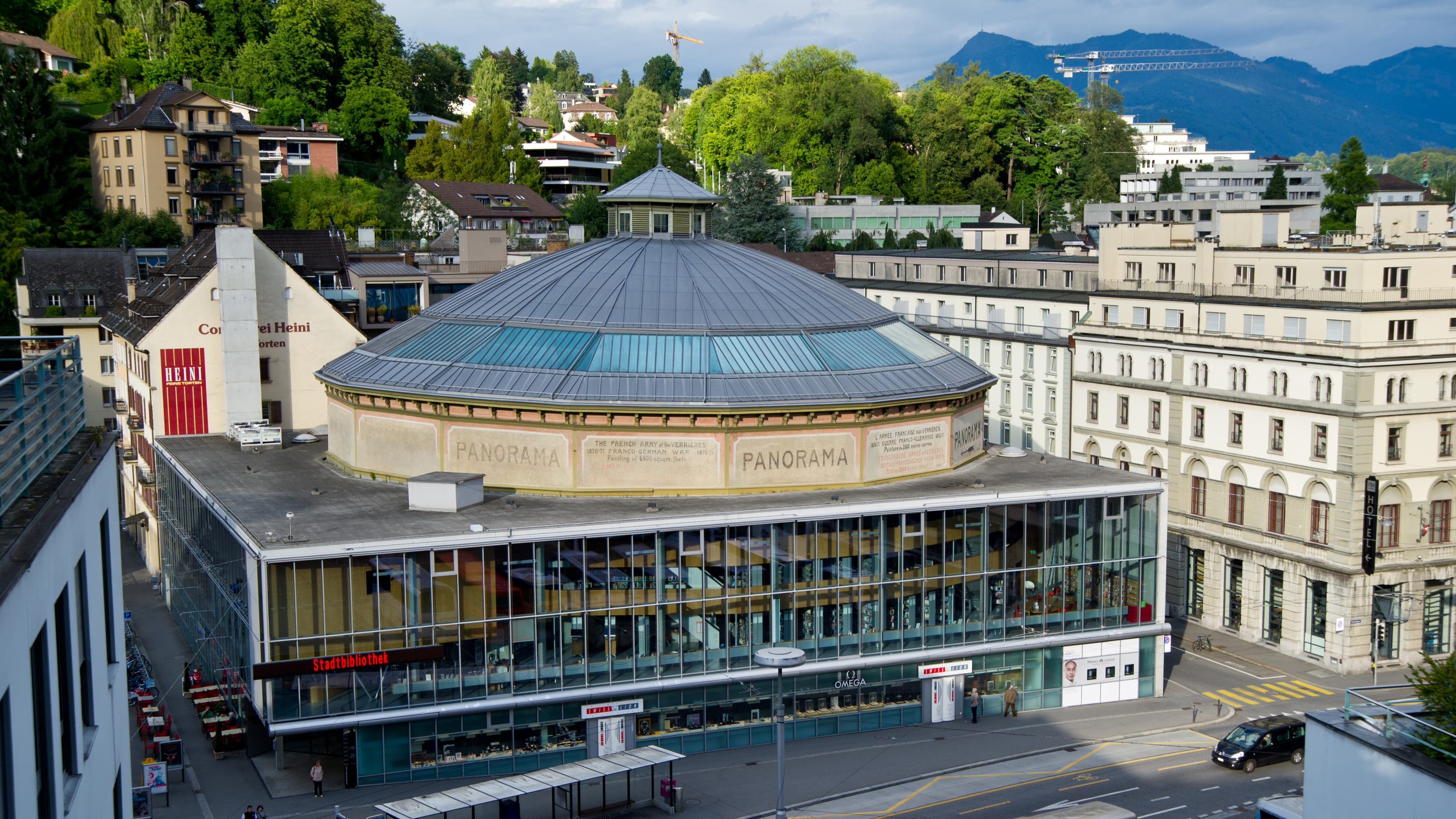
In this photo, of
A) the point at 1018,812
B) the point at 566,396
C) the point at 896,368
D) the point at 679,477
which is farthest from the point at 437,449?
the point at 1018,812

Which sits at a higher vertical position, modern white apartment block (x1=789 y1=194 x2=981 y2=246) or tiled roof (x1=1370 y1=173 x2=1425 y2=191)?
tiled roof (x1=1370 y1=173 x2=1425 y2=191)

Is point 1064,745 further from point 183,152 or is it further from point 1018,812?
point 183,152

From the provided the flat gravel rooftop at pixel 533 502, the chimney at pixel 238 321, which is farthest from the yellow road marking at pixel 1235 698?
the chimney at pixel 238 321

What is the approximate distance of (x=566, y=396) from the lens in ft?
162

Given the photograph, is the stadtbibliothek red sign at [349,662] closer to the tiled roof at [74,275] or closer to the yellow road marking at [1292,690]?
the yellow road marking at [1292,690]

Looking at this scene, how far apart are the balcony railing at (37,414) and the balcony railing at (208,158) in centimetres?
9419

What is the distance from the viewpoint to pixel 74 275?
85.6 meters

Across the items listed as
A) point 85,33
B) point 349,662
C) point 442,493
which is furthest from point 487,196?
point 349,662

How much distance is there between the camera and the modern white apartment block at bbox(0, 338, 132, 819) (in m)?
13.8

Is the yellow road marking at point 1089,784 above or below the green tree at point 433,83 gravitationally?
below

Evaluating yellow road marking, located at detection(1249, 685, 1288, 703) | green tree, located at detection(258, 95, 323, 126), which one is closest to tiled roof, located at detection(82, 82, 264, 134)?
green tree, located at detection(258, 95, 323, 126)

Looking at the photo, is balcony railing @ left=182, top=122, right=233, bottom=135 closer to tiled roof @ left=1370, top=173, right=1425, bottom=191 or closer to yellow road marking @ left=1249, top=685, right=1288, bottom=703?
yellow road marking @ left=1249, top=685, right=1288, bottom=703

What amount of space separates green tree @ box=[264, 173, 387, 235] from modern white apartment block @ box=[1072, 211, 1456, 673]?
231 ft

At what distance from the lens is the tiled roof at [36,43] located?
124 metres
